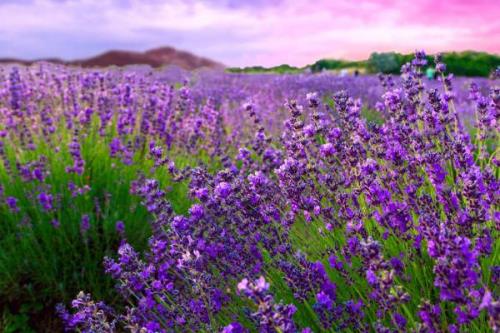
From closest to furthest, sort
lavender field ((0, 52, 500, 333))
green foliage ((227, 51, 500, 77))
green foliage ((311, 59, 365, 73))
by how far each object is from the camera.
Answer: lavender field ((0, 52, 500, 333))
green foliage ((227, 51, 500, 77))
green foliage ((311, 59, 365, 73))

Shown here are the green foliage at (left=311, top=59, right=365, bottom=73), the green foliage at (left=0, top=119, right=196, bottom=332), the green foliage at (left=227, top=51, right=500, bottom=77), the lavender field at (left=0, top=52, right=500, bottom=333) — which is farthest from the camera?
the green foliage at (left=311, top=59, right=365, bottom=73)

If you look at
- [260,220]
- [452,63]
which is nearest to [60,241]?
[260,220]

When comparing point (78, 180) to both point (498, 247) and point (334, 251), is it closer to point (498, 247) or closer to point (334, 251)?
point (334, 251)

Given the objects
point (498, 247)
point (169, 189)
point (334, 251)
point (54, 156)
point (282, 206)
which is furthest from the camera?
point (54, 156)

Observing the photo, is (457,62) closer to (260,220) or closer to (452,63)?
(452,63)

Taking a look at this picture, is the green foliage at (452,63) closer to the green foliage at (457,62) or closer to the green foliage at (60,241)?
the green foliage at (457,62)

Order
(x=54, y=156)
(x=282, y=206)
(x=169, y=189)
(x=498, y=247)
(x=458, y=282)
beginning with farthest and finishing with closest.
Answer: (x=54, y=156)
(x=169, y=189)
(x=282, y=206)
(x=498, y=247)
(x=458, y=282)

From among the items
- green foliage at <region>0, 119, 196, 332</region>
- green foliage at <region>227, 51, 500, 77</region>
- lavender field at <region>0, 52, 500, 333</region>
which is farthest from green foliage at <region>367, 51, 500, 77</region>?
green foliage at <region>0, 119, 196, 332</region>

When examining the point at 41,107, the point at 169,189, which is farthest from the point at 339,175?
the point at 41,107

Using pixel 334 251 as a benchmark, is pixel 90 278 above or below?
below

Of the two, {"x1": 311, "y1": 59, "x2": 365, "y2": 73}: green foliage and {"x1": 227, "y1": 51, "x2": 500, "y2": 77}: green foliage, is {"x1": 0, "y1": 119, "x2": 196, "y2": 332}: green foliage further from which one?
{"x1": 311, "y1": 59, "x2": 365, "y2": 73}: green foliage
